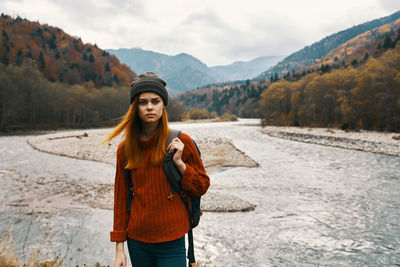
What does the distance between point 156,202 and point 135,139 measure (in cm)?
48

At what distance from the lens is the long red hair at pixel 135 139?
178cm

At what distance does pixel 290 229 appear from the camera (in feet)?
24.0

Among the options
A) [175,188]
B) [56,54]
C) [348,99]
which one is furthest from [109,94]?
[175,188]

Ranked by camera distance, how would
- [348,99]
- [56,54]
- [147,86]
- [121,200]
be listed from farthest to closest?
1. [56,54]
2. [348,99]
3. [121,200]
4. [147,86]

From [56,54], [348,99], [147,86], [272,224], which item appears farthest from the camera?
[56,54]

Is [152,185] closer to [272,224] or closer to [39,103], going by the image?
[272,224]

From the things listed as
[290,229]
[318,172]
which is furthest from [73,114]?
[290,229]

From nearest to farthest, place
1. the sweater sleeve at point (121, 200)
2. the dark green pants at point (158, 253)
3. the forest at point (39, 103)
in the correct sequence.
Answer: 1. the dark green pants at point (158, 253)
2. the sweater sleeve at point (121, 200)
3. the forest at point (39, 103)

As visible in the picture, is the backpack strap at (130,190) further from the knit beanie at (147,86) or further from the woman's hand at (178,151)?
the knit beanie at (147,86)

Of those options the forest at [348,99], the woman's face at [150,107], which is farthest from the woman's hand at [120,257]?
the forest at [348,99]

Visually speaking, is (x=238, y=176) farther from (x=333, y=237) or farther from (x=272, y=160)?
(x=333, y=237)

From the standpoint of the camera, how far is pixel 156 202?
1.80m

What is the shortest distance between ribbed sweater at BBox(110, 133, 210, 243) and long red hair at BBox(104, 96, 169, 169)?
0.04m

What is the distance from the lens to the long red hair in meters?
1.78
